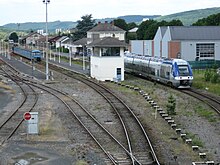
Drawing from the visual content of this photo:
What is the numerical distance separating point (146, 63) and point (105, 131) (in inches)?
960

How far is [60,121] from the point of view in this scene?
73.3 ft

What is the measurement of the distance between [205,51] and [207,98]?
4450 cm

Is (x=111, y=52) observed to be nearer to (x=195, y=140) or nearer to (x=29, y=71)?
(x=29, y=71)

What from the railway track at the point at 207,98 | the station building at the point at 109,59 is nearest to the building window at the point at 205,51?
the station building at the point at 109,59

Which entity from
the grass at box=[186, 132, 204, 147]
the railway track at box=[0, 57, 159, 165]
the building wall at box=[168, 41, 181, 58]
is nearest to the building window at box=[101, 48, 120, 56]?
the railway track at box=[0, 57, 159, 165]

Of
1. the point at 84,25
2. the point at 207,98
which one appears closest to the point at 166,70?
the point at 207,98

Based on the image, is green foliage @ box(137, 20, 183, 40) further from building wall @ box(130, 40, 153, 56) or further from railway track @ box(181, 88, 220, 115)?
railway track @ box(181, 88, 220, 115)

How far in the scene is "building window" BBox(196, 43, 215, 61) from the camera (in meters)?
72.9

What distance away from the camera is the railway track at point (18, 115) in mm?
19422

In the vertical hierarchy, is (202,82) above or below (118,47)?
below

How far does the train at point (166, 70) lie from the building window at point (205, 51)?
27.4 meters

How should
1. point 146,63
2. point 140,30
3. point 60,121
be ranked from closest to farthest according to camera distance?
1. point 60,121
2. point 146,63
3. point 140,30

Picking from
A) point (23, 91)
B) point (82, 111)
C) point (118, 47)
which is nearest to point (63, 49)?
point (118, 47)

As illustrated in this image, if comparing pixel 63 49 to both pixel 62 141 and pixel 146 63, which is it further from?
pixel 62 141
